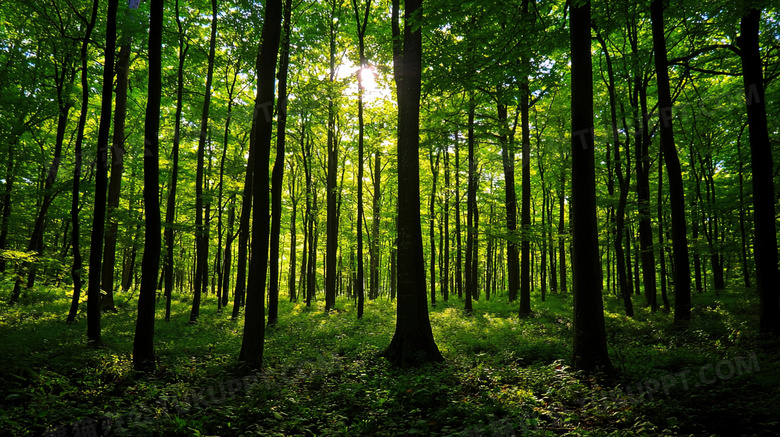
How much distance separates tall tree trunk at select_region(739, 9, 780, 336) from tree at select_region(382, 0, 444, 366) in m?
7.41

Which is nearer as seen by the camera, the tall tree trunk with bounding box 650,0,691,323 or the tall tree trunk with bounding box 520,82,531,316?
the tall tree trunk with bounding box 650,0,691,323

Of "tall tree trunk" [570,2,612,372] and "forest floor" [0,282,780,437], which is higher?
"tall tree trunk" [570,2,612,372]

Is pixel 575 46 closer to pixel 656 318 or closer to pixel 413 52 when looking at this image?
pixel 413 52

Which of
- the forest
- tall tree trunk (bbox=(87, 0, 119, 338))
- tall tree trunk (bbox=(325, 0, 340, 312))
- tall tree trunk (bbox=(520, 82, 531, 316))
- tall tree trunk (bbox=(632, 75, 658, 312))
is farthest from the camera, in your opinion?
tall tree trunk (bbox=(325, 0, 340, 312))

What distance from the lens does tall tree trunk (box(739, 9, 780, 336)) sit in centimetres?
774

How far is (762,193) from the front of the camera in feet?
26.2

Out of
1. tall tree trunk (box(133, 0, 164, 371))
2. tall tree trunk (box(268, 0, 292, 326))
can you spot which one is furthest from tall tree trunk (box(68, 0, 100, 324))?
tall tree trunk (box(268, 0, 292, 326))

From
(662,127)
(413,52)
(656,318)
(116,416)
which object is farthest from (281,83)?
(656,318)

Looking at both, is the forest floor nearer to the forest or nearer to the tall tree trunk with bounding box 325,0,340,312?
the forest

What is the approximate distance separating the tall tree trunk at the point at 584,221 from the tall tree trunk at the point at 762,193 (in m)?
4.40

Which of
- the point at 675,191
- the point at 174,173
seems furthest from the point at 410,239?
the point at 174,173

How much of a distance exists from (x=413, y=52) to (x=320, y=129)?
14501 millimetres

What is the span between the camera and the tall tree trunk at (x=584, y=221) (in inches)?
261

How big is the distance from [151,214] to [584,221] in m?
8.97
